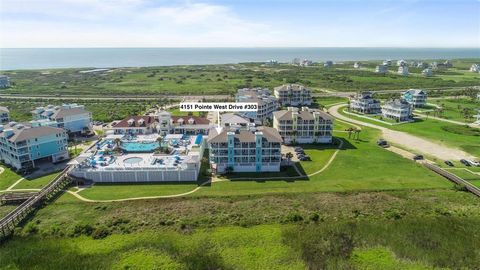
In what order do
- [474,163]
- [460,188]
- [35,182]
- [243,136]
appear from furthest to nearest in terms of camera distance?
[474,163] → [243,136] → [35,182] → [460,188]

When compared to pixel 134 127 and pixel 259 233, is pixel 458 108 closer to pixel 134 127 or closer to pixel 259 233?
pixel 259 233

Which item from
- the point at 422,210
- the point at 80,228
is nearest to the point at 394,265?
the point at 422,210

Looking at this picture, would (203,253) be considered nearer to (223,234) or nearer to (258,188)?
(223,234)

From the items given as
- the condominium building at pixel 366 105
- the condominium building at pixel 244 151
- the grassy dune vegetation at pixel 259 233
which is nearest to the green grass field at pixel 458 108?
the condominium building at pixel 366 105

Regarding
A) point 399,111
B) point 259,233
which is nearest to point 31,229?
point 259,233

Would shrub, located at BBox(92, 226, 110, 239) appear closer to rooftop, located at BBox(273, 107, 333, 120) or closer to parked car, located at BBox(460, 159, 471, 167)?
rooftop, located at BBox(273, 107, 333, 120)

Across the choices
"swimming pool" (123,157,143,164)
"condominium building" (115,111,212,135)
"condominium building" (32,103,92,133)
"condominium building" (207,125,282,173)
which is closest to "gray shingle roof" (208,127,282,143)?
"condominium building" (207,125,282,173)
